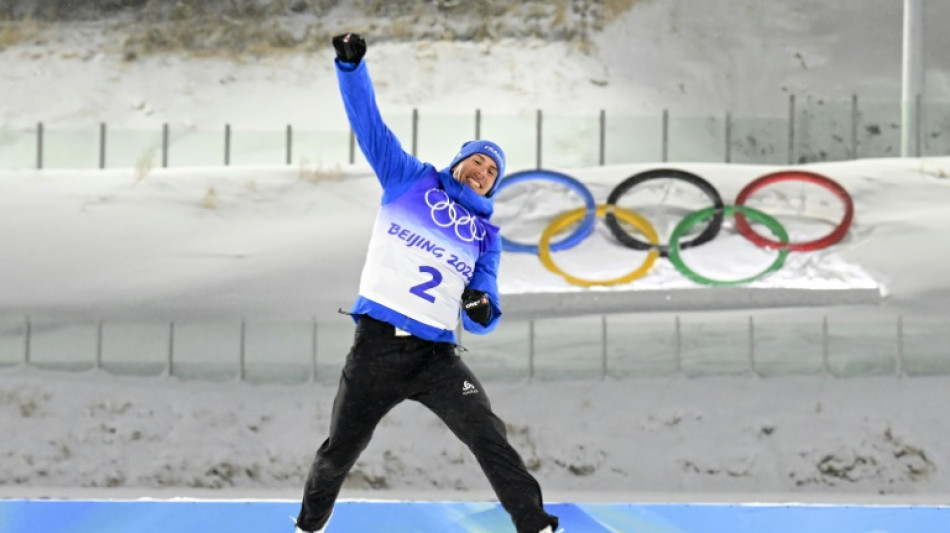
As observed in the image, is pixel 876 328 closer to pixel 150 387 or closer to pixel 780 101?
pixel 150 387

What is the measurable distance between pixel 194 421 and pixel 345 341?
1.54 m

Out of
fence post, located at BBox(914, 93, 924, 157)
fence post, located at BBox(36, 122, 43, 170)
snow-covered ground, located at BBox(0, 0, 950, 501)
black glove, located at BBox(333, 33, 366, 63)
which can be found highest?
fence post, located at BBox(914, 93, 924, 157)

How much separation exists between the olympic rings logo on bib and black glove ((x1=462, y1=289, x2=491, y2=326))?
17 centimetres

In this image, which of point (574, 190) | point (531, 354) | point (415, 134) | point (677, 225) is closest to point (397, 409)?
point (531, 354)

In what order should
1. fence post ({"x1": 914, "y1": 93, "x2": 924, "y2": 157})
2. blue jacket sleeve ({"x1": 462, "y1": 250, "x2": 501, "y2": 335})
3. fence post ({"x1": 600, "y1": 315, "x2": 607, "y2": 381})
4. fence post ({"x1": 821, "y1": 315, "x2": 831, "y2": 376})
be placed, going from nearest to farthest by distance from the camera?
1. blue jacket sleeve ({"x1": 462, "y1": 250, "x2": 501, "y2": 335})
2. fence post ({"x1": 821, "y1": 315, "x2": 831, "y2": 376})
3. fence post ({"x1": 600, "y1": 315, "x2": 607, "y2": 381})
4. fence post ({"x1": 914, "y1": 93, "x2": 924, "y2": 157})

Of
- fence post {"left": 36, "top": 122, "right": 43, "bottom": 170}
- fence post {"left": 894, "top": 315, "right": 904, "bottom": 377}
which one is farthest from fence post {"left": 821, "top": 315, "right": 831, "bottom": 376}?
fence post {"left": 36, "top": 122, "right": 43, "bottom": 170}

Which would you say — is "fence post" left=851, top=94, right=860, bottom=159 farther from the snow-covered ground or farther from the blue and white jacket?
the blue and white jacket

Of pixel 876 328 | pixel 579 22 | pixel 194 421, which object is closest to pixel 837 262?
pixel 876 328

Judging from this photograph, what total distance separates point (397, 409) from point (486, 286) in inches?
282

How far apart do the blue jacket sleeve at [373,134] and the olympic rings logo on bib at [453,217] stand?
4.2 inches

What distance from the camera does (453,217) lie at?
387cm

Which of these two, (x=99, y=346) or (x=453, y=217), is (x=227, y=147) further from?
(x=453, y=217)

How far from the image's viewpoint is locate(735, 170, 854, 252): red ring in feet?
40.2

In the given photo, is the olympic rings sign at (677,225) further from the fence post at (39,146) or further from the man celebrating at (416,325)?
the man celebrating at (416,325)
